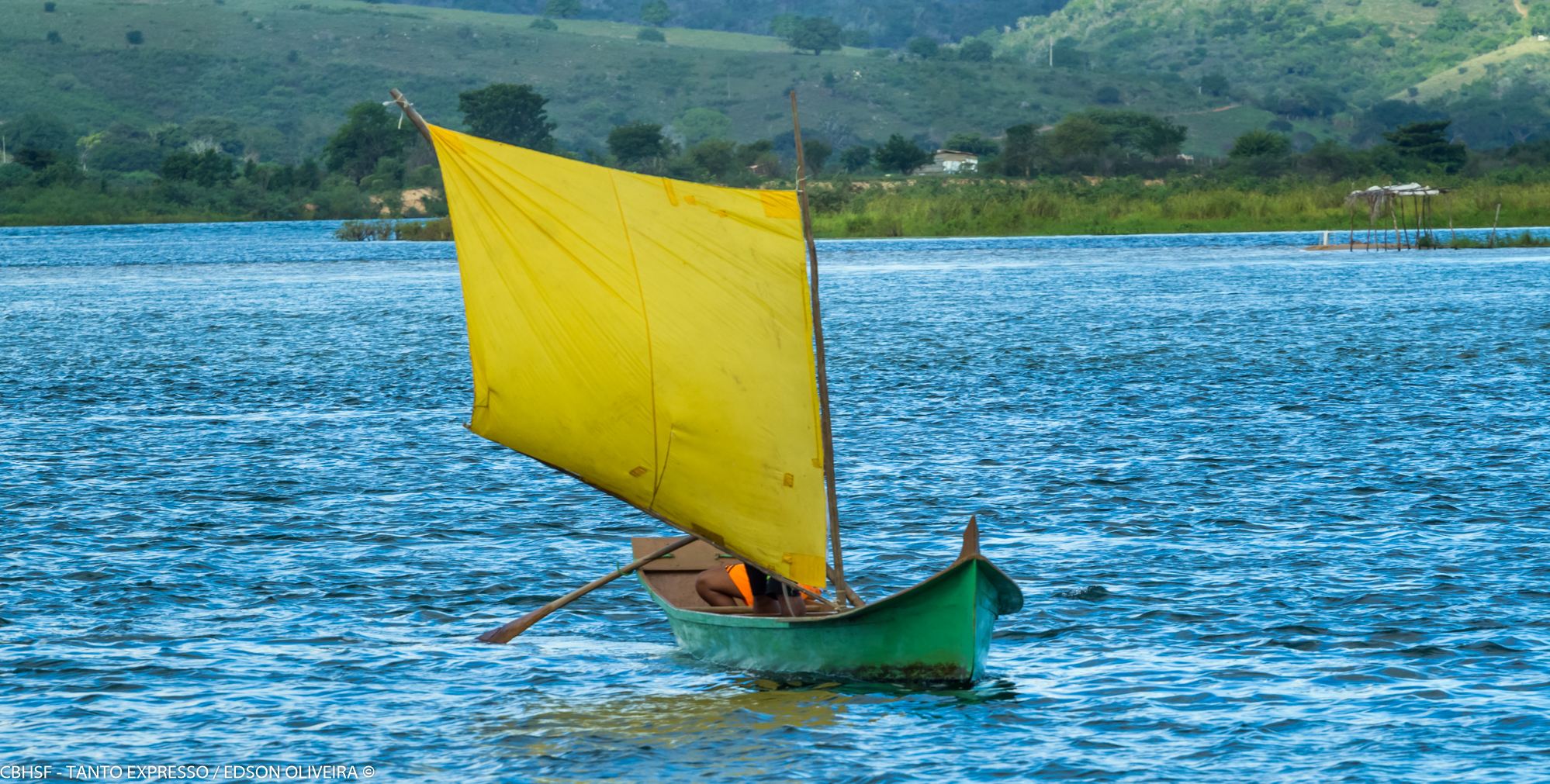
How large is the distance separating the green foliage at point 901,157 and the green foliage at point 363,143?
5333 centimetres

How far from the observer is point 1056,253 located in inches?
3671

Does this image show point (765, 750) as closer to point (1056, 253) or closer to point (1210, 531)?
point (1210, 531)

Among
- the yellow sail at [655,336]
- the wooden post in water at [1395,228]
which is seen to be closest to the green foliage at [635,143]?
the wooden post in water at [1395,228]

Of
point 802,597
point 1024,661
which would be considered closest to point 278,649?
point 802,597

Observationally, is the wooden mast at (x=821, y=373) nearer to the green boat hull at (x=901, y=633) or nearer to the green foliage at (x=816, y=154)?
the green boat hull at (x=901, y=633)

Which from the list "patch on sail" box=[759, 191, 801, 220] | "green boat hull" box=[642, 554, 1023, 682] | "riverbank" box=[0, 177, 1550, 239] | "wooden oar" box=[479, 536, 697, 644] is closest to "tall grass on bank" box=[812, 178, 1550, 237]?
"riverbank" box=[0, 177, 1550, 239]

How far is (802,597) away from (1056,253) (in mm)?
80236

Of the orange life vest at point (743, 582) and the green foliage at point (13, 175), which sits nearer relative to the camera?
the orange life vest at point (743, 582)

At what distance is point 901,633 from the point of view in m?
13.6

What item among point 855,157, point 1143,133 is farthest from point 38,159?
point 1143,133

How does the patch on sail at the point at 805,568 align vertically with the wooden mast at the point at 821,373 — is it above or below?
below

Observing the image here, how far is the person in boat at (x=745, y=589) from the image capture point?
599 inches

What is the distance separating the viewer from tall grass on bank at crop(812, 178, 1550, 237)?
9650 centimetres

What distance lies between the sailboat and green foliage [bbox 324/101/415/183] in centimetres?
17387
